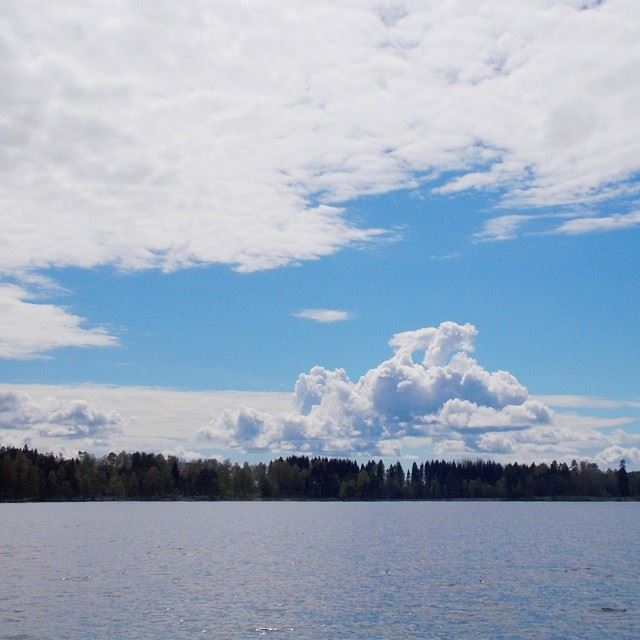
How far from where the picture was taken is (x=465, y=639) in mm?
48062

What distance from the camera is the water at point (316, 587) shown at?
51.2m

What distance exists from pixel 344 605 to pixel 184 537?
7456 centimetres

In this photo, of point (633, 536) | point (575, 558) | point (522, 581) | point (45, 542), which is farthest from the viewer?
point (633, 536)

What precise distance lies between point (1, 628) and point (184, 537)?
81.7 meters

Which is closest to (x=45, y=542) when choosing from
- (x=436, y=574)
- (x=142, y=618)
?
(x=436, y=574)

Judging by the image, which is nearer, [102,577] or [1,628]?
[1,628]

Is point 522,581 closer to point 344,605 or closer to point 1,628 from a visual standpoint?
point 344,605

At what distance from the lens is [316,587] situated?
225 ft

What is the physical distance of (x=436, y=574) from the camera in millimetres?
78375

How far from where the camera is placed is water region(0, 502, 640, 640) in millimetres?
51156

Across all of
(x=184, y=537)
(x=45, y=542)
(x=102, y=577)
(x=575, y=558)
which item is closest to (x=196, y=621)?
(x=102, y=577)

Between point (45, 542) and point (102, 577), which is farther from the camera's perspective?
point (45, 542)

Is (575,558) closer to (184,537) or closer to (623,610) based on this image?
(623,610)

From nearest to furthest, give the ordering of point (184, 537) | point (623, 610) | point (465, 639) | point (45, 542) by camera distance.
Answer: point (465, 639) < point (623, 610) < point (45, 542) < point (184, 537)
